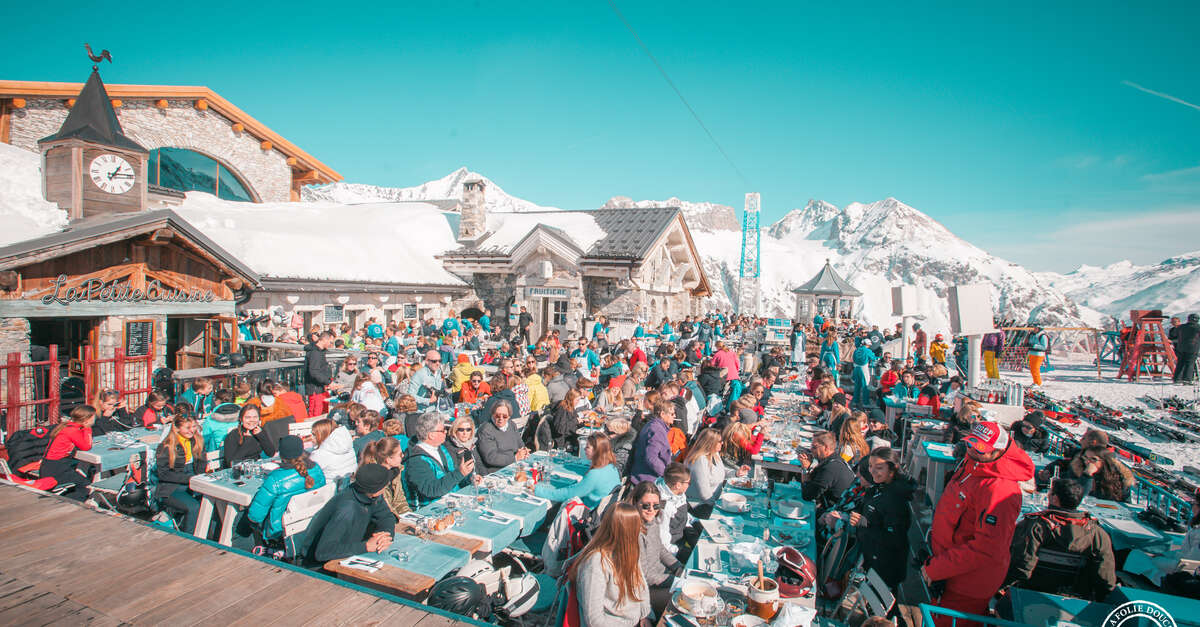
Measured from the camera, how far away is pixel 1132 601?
3184 mm

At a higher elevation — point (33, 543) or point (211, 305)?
point (211, 305)

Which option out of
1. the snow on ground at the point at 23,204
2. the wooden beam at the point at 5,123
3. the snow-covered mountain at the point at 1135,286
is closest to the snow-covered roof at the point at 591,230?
the snow on ground at the point at 23,204

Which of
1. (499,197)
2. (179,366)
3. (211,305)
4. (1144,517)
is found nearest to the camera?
(1144,517)

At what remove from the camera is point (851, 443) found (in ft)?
21.8

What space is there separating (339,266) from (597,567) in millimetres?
15956

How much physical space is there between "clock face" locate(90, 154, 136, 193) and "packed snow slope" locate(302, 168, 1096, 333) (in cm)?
1168

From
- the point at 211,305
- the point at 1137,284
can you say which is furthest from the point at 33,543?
the point at 1137,284

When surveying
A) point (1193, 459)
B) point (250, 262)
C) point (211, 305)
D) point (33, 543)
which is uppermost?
point (250, 262)

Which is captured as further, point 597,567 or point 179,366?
point 179,366

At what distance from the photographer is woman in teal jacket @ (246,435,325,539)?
4863 millimetres

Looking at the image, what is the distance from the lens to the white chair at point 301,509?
15.8 ft

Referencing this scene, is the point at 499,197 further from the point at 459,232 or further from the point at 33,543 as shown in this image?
the point at 33,543

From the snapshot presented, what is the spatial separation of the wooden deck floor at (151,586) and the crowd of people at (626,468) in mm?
1432

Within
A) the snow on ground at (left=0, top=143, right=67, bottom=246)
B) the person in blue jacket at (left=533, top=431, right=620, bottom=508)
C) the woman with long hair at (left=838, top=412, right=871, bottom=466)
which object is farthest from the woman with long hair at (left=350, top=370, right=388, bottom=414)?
the snow on ground at (left=0, top=143, right=67, bottom=246)
